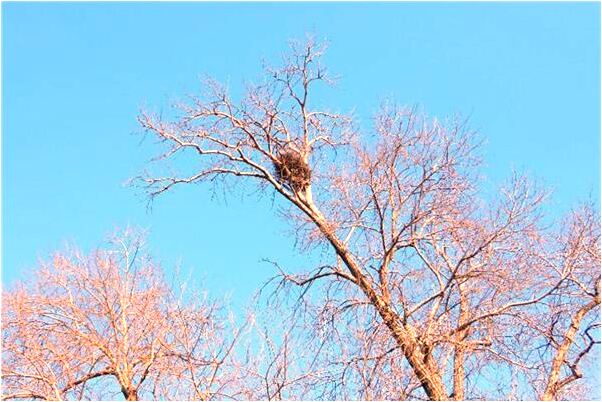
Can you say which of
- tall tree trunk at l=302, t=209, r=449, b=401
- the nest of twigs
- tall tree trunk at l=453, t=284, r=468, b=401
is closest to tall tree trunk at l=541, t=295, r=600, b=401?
tall tree trunk at l=453, t=284, r=468, b=401

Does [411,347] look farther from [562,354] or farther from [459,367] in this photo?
[562,354]

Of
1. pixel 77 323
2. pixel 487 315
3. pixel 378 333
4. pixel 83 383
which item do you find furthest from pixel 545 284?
pixel 77 323

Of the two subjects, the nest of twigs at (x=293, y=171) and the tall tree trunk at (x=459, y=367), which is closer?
the tall tree trunk at (x=459, y=367)

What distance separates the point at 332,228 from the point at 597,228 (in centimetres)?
267

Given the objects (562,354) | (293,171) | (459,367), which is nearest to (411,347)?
(459,367)

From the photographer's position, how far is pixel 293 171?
8.95 meters

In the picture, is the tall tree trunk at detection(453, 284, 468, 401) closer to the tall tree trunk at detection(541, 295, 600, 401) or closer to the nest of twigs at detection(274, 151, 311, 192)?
the tall tree trunk at detection(541, 295, 600, 401)

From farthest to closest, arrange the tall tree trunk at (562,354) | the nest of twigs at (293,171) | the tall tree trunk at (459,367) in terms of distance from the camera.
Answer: the nest of twigs at (293,171), the tall tree trunk at (562,354), the tall tree trunk at (459,367)

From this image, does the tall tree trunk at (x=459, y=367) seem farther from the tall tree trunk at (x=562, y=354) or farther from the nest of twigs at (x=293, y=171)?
the nest of twigs at (x=293, y=171)

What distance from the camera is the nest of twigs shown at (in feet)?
29.3

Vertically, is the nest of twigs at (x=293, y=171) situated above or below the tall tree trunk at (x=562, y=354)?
above

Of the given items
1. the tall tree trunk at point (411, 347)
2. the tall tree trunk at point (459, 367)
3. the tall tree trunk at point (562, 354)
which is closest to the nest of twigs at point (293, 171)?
the tall tree trunk at point (411, 347)

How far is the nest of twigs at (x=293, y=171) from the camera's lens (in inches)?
351

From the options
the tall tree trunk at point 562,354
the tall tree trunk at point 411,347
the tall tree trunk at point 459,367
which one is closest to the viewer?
the tall tree trunk at point 411,347
